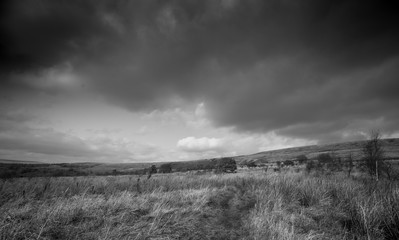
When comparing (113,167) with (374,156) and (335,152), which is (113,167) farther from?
(335,152)

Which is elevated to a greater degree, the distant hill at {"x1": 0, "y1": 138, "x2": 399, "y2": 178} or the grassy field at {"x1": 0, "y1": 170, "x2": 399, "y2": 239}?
the grassy field at {"x1": 0, "y1": 170, "x2": 399, "y2": 239}

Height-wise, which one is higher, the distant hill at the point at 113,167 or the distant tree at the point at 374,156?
the distant tree at the point at 374,156

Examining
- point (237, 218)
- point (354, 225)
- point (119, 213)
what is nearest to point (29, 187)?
point (119, 213)

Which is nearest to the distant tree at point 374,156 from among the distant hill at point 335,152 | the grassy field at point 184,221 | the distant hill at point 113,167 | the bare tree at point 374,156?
the bare tree at point 374,156

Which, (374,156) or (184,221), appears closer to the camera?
(184,221)

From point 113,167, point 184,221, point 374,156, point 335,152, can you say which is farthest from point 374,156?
point 113,167

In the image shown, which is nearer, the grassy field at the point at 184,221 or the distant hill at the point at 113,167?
the grassy field at the point at 184,221

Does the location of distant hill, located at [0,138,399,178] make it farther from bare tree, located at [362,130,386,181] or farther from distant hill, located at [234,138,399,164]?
bare tree, located at [362,130,386,181]

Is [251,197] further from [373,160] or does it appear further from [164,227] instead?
[373,160]

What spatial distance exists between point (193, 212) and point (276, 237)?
7.51 ft

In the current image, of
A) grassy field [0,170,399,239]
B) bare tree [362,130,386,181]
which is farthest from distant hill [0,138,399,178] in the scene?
grassy field [0,170,399,239]

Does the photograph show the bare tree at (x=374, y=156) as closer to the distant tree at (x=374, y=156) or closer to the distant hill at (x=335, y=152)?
the distant tree at (x=374, y=156)

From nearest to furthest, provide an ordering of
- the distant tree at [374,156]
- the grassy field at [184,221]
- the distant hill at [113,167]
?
the grassy field at [184,221]
the distant tree at [374,156]
the distant hill at [113,167]

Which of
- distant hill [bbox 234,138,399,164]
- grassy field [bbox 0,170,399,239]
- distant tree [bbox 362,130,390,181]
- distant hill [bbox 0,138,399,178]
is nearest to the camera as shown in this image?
grassy field [bbox 0,170,399,239]
